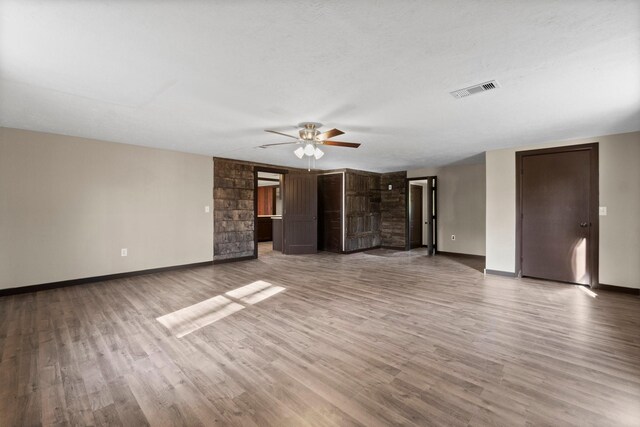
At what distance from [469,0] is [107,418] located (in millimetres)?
3142

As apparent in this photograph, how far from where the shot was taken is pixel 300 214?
7.56m

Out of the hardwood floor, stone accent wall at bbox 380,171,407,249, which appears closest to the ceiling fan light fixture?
the hardwood floor

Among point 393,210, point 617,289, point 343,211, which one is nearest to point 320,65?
point 617,289

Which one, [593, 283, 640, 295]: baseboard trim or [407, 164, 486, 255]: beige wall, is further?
[407, 164, 486, 255]: beige wall

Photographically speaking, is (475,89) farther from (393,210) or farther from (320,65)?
(393,210)

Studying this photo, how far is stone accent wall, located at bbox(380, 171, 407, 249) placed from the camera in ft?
27.5

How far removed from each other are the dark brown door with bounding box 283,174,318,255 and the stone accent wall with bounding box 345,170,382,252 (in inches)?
36.1

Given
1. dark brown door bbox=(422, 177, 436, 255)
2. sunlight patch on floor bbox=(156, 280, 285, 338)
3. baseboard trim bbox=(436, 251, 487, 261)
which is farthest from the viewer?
dark brown door bbox=(422, 177, 436, 255)

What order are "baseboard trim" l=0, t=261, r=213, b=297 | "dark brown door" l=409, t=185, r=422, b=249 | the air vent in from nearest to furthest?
the air vent, "baseboard trim" l=0, t=261, r=213, b=297, "dark brown door" l=409, t=185, r=422, b=249

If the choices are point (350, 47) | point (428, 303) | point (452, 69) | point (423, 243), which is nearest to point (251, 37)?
point (350, 47)

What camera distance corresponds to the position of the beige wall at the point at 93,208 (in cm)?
400

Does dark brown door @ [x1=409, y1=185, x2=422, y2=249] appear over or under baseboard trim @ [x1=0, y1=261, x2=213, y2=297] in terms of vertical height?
over

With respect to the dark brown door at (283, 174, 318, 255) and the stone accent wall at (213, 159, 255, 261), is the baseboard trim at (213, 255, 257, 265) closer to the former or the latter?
the stone accent wall at (213, 159, 255, 261)

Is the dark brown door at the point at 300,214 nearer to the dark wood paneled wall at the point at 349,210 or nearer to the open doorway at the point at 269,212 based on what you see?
the open doorway at the point at 269,212
